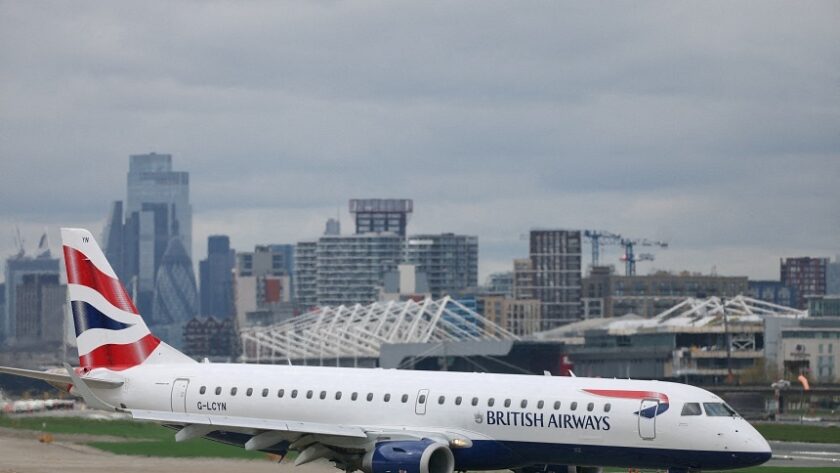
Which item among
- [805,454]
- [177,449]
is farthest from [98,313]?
[805,454]

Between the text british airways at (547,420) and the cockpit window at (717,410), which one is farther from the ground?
the cockpit window at (717,410)

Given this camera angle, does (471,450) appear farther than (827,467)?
No

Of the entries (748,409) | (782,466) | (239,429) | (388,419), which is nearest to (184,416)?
(239,429)

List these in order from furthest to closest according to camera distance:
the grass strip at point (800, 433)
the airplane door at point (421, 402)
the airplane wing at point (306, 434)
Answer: the grass strip at point (800, 433), the airplane door at point (421, 402), the airplane wing at point (306, 434)

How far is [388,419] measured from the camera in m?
54.8

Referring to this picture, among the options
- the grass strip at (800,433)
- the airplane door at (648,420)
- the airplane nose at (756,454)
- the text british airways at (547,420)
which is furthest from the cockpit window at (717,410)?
the grass strip at (800,433)

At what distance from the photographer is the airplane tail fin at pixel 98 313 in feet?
198

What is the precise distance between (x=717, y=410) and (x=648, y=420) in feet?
7.14

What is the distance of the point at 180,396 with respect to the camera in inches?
2320

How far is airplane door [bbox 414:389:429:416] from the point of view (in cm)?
5431

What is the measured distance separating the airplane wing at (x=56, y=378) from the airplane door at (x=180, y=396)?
232 cm

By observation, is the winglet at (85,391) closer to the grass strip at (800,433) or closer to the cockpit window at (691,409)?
the cockpit window at (691,409)

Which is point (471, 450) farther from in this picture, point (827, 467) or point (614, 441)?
point (827, 467)

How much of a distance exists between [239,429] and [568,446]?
414 inches
